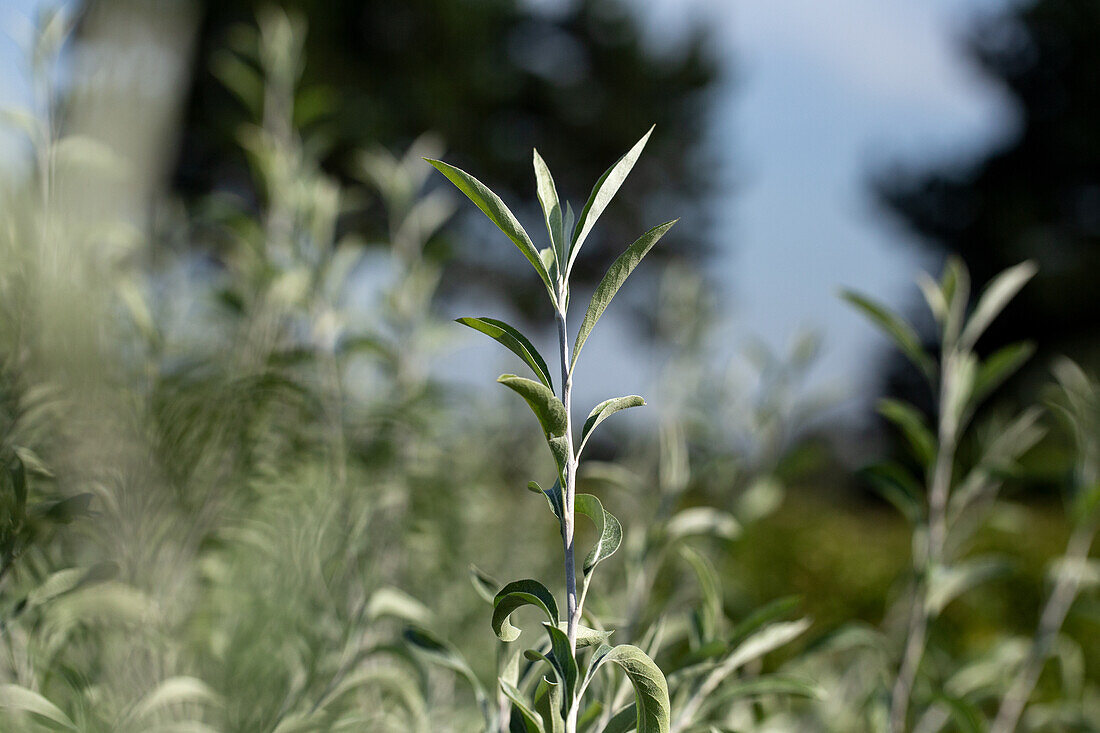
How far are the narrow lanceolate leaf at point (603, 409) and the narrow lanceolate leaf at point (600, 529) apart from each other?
4cm

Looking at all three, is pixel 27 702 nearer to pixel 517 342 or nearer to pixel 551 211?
pixel 517 342

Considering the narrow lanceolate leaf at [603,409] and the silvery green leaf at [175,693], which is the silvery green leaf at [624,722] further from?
the silvery green leaf at [175,693]

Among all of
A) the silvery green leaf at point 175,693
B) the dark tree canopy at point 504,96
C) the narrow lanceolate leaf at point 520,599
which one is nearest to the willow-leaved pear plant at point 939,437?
the narrow lanceolate leaf at point 520,599

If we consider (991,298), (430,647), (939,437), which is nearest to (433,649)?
(430,647)

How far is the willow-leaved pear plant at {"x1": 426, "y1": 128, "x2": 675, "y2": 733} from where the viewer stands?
519 millimetres

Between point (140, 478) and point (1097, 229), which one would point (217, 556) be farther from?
point (1097, 229)

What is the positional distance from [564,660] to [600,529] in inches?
4.0

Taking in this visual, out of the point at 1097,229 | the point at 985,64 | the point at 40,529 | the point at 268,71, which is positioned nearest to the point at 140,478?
the point at 40,529

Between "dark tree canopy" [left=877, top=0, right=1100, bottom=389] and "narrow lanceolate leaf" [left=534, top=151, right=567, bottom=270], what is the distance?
19.4 meters

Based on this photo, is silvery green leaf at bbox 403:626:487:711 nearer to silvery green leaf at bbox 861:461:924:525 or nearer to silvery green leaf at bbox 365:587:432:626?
silvery green leaf at bbox 365:587:432:626

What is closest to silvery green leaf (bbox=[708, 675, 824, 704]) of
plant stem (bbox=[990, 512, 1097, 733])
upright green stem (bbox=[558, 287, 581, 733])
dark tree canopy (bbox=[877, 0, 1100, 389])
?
upright green stem (bbox=[558, 287, 581, 733])

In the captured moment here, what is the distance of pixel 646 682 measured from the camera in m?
0.52

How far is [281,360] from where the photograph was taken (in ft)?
2.82

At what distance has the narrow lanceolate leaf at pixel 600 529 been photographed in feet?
1.84
